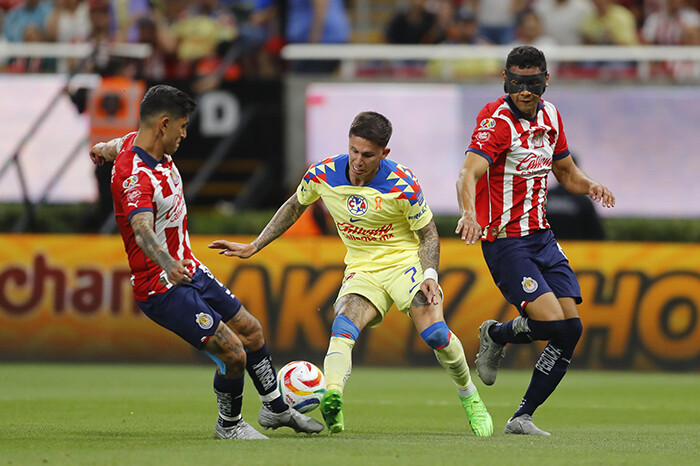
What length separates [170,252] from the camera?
7.68 m

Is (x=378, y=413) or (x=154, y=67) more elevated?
(x=154, y=67)

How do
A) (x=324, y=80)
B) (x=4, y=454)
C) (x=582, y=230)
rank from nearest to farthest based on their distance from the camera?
(x=4, y=454) < (x=582, y=230) < (x=324, y=80)

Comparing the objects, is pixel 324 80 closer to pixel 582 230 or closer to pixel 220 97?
pixel 220 97

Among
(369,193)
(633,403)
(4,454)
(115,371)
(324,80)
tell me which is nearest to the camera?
(4,454)

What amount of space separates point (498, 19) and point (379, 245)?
10915 mm

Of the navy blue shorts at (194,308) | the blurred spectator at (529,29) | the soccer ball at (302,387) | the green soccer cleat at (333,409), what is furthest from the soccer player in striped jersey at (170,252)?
the blurred spectator at (529,29)

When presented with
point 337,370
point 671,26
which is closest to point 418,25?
point 671,26

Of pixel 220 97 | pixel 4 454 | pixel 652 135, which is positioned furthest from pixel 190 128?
pixel 4 454

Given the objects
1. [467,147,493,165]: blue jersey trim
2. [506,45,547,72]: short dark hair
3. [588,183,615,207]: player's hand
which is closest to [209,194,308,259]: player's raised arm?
[467,147,493,165]: blue jersey trim

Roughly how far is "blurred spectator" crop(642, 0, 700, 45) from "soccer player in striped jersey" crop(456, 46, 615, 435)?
10.7 meters

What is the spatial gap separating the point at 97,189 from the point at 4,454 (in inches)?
432

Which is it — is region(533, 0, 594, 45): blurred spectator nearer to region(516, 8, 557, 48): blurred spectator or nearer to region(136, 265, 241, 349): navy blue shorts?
region(516, 8, 557, 48): blurred spectator

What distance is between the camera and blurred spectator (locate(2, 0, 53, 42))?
18.8 meters

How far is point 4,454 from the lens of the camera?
6.77m
